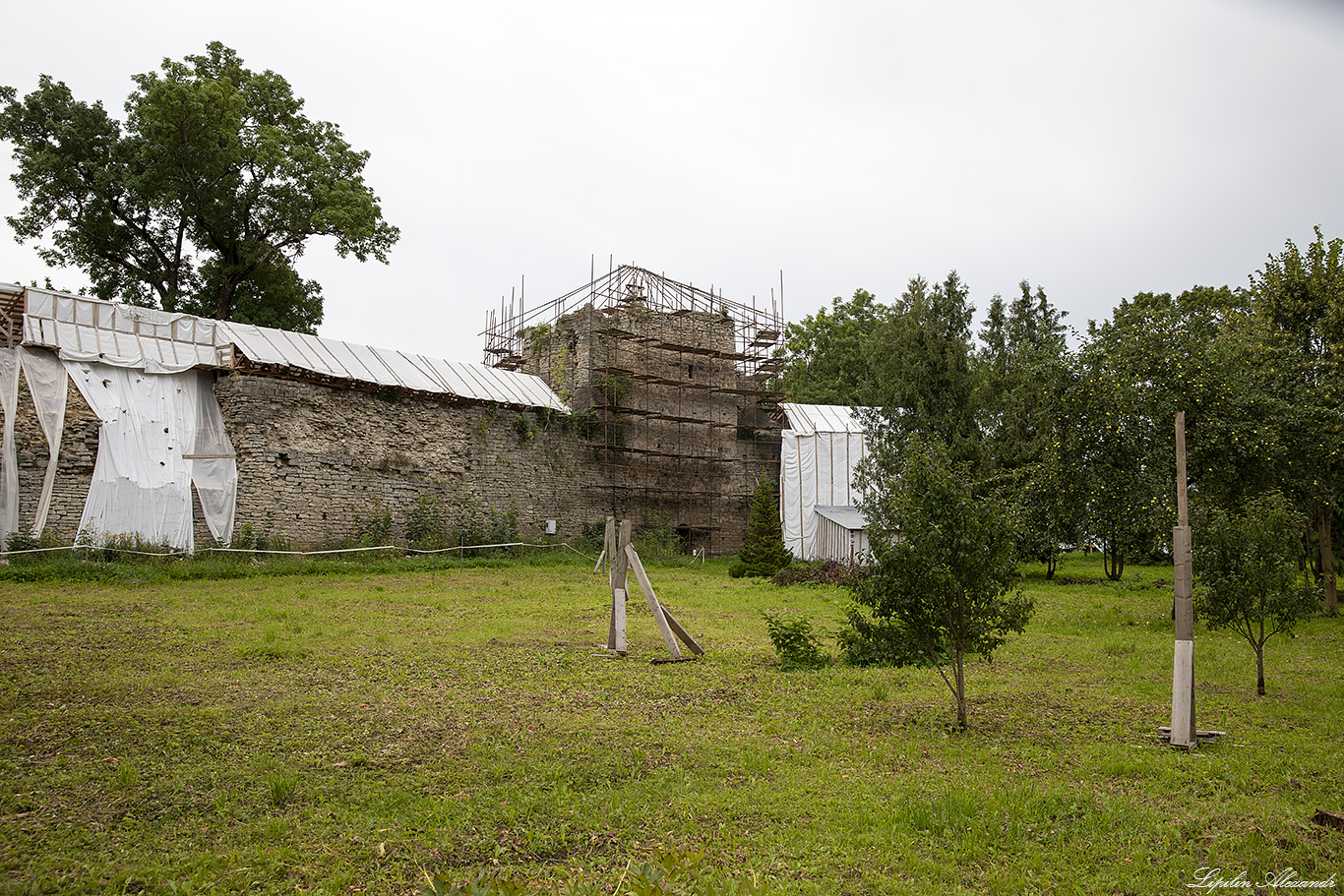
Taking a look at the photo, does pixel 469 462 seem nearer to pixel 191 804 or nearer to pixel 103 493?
pixel 103 493

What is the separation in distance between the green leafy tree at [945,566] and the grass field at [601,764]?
88cm

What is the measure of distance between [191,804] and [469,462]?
17778mm

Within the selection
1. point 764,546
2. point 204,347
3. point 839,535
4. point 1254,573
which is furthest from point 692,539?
point 1254,573

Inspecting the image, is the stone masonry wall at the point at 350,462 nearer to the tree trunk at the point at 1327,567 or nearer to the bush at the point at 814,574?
the bush at the point at 814,574

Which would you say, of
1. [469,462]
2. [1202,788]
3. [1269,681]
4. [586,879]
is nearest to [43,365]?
[469,462]

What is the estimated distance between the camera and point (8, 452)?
590 inches

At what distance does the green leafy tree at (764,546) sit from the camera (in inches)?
856

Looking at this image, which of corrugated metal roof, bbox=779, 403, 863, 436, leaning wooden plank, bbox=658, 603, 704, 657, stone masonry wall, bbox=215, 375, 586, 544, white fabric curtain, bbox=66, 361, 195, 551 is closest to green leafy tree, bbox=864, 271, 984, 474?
corrugated metal roof, bbox=779, 403, 863, 436

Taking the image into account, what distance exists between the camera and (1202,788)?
5910 millimetres

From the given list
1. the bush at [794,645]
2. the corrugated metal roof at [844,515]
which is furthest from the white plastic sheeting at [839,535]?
the bush at [794,645]

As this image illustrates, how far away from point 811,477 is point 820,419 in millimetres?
3601

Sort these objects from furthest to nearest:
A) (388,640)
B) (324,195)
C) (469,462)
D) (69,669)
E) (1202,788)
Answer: (324,195)
(469,462)
(388,640)
(69,669)
(1202,788)

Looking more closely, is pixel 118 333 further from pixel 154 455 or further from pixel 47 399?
pixel 154 455

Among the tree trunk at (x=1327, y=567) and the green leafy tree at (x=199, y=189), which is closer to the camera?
the tree trunk at (x=1327, y=567)
